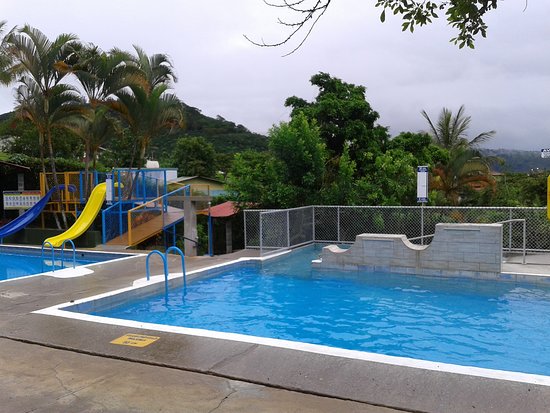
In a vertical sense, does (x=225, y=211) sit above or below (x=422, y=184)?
below

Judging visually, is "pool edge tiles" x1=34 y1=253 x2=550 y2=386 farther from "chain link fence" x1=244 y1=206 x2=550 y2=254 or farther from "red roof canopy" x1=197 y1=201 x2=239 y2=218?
"red roof canopy" x1=197 y1=201 x2=239 y2=218

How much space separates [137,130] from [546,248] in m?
15.7

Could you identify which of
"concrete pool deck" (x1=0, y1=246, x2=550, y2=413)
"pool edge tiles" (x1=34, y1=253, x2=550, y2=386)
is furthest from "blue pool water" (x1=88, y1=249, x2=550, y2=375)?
"concrete pool deck" (x1=0, y1=246, x2=550, y2=413)

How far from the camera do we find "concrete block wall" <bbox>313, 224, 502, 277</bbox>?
40.6ft

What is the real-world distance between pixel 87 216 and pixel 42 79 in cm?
593

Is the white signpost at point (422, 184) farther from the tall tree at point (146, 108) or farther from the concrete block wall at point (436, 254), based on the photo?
the tall tree at point (146, 108)

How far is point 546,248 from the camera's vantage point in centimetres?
1430

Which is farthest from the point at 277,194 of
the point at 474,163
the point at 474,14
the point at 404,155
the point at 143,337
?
the point at 474,14

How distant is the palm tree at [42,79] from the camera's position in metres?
20.5

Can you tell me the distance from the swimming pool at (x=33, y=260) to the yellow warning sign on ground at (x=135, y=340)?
9.41 metres

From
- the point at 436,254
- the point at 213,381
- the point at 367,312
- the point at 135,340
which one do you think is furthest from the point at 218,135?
the point at 213,381

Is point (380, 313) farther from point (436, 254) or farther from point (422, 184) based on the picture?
point (422, 184)

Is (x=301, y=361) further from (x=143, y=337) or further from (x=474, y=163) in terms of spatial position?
(x=474, y=163)

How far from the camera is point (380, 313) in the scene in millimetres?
9719
